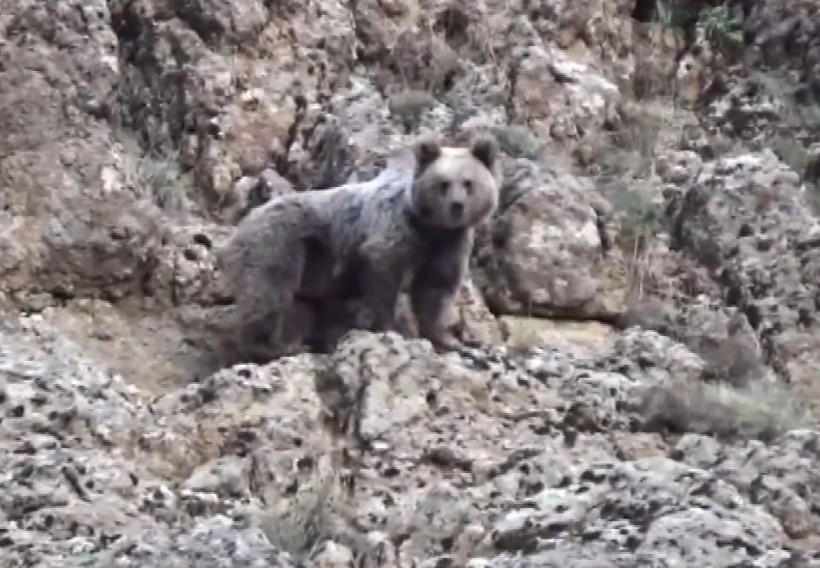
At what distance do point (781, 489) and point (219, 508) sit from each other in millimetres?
2439

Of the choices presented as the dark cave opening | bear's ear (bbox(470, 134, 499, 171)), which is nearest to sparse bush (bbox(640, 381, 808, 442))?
bear's ear (bbox(470, 134, 499, 171))

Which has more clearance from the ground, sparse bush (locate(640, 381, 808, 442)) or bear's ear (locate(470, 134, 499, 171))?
bear's ear (locate(470, 134, 499, 171))

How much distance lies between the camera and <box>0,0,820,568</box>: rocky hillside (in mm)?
6961

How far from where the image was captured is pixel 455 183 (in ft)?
30.9

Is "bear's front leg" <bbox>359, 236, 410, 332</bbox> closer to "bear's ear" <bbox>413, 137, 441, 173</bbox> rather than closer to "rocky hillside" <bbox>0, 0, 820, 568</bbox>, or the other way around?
"bear's ear" <bbox>413, 137, 441, 173</bbox>

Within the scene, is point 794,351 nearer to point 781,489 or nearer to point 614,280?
point 614,280

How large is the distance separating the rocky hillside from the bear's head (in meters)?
0.84

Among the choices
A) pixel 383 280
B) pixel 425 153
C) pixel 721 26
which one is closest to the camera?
pixel 383 280

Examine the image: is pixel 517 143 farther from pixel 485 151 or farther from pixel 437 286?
pixel 437 286

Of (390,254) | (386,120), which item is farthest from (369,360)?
(386,120)

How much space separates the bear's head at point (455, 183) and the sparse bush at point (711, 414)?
172 centimetres

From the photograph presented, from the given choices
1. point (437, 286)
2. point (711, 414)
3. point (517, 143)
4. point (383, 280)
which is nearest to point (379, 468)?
point (711, 414)

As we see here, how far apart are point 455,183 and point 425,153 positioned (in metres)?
0.29

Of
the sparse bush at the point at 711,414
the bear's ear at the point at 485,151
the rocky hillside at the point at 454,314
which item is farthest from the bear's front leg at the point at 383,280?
the sparse bush at the point at 711,414
